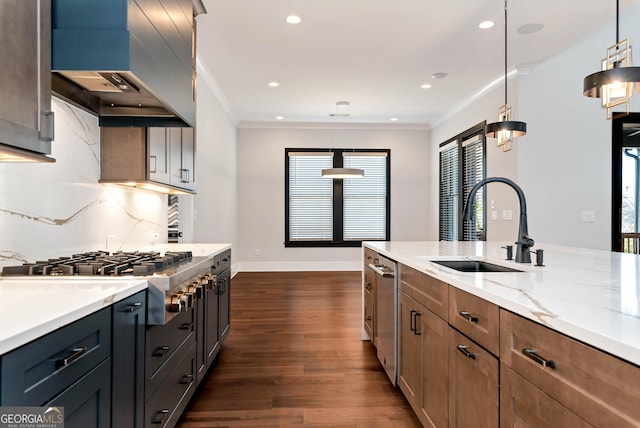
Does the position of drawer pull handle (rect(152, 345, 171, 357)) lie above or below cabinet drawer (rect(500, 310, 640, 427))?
below

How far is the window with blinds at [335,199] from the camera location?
7.83 metres

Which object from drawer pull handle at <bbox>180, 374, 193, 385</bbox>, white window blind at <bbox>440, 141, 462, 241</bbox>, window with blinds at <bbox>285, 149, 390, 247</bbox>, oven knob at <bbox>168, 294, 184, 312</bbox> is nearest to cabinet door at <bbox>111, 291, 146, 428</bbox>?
oven knob at <bbox>168, 294, 184, 312</bbox>

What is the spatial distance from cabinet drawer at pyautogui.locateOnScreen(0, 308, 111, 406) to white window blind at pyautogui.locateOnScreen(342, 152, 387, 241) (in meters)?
6.79

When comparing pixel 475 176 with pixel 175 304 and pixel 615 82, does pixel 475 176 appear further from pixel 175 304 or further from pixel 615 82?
pixel 175 304

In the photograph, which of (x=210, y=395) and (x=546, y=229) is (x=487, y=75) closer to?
(x=546, y=229)

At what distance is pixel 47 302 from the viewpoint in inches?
46.4

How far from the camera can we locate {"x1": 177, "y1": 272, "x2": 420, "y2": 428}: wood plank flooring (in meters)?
2.22

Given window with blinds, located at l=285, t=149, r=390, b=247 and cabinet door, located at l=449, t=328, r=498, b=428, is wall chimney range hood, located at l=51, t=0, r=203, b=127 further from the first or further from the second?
window with blinds, located at l=285, t=149, r=390, b=247

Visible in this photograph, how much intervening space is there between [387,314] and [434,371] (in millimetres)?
847

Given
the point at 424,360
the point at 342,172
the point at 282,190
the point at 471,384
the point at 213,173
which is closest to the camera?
the point at 471,384

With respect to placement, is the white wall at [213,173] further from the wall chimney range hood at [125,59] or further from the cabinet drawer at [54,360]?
the cabinet drawer at [54,360]

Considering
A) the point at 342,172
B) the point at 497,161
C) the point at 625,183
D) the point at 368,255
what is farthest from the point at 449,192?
the point at 368,255

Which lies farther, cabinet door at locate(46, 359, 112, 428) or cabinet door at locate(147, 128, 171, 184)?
cabinet door at locate(147, 128, 171, 184)

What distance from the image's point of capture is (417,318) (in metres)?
2.02
